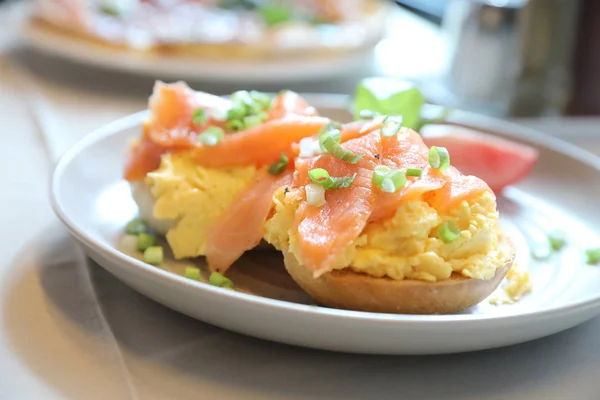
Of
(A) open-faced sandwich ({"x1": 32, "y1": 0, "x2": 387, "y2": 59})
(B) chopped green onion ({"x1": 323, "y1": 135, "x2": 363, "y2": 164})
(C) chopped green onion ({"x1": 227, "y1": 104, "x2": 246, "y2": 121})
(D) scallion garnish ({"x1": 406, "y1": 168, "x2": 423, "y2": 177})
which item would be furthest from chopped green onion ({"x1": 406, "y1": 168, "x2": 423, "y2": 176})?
(A) open-faced sandwich ({"x1": 32, "y1": 0, "x2": 387, "y2": 59})

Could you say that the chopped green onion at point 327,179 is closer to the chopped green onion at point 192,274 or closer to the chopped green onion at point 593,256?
the chopped green onion at point 192,274

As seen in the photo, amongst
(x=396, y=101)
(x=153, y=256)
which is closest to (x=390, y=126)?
(x=396, y=101)

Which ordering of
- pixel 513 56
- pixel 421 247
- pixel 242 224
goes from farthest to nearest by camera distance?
pixel 513 56, pixel 242 224, pixel 421 247

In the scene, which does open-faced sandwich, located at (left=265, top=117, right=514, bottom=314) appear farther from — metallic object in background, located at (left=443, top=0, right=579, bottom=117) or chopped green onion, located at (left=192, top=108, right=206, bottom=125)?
metallic object in background, located at (left=443, top=0, right=579, bottom=117)

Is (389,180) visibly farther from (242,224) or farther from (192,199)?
(192,199)

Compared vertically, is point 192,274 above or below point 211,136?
below

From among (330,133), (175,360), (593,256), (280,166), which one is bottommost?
(175,360)

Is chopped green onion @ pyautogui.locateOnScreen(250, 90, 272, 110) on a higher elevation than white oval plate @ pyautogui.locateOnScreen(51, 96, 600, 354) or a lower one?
higher
